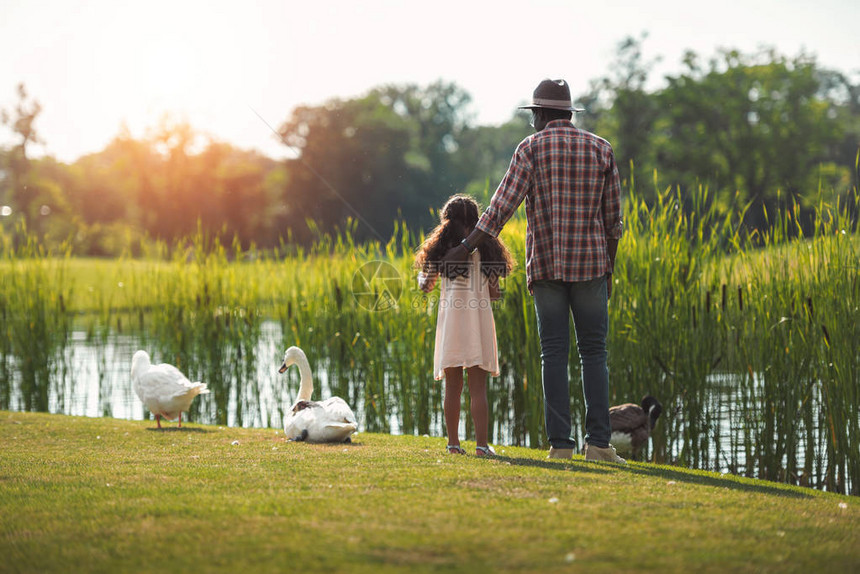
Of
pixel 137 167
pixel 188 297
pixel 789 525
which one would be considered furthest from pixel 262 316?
pixel 137 167

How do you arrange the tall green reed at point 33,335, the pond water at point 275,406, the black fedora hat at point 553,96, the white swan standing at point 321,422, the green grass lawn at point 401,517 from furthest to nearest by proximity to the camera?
the tall green reed at point 33,335 → the pond water at point 275,406 → the white swan standing at point 321,422 → the black fedora hat at point 553,96 → the green grass lawn at point 401,517

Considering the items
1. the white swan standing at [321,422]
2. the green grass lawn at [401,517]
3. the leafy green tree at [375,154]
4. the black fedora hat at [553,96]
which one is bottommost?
the green grass lawn at [401,517]

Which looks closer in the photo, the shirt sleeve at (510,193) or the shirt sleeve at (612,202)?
the shirt sleeve at (510,193)

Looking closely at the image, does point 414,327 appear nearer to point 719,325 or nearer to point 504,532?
point 719,325

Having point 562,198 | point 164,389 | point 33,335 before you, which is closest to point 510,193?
point 562,198

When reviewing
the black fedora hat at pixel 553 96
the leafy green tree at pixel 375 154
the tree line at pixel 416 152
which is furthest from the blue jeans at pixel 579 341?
the tree line at pixel 416 152

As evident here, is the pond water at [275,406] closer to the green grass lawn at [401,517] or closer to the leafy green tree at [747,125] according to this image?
the green grass lawn at [401,517]

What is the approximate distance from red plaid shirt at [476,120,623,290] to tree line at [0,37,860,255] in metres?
29.2

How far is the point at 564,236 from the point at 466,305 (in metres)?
0.66

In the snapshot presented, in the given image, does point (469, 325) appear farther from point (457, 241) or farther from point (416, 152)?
point (416, 152)

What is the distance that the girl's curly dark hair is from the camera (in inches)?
179

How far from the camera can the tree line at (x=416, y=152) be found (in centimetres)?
3794

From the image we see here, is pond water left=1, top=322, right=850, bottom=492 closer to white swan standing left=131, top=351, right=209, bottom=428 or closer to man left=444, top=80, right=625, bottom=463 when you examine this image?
white swan standing left=131, top=351, right=209, bottom=428

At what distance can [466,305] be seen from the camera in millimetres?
4527
